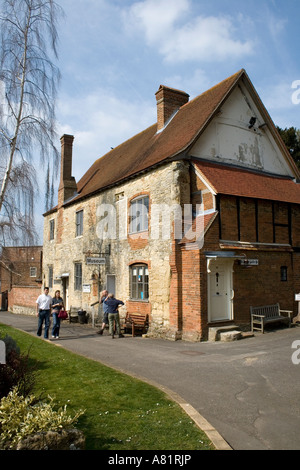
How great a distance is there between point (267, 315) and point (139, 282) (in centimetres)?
527

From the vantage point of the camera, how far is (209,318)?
1262 cm

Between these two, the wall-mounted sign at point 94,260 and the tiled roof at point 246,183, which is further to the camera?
the wall-mounted sign at point 94,260

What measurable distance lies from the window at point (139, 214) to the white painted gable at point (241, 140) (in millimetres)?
2939

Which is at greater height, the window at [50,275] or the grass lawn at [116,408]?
the window at [50,275]

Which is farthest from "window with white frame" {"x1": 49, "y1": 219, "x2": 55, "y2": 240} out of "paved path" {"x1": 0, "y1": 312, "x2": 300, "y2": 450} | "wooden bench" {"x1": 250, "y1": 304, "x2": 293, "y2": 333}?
"wooden bench" {"x1": 250, "y1": 304, "x2": 293, "y2": 333}

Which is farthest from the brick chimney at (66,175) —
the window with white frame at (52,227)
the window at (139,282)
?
the window at (139,282)

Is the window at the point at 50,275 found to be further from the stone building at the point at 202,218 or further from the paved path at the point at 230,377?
the paved path at the point at 230,377

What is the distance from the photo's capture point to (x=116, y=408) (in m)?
5.84

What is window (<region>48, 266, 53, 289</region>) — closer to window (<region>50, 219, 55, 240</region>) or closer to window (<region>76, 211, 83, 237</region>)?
window (<region>50, 219, 55, 240</region>)

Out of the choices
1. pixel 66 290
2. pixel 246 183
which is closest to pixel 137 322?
pixel 246 183

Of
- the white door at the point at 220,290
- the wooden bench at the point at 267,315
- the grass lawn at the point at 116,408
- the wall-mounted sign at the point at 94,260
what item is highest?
the wall-mounted sign at the point at 94,260

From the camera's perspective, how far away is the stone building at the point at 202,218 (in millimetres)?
12992

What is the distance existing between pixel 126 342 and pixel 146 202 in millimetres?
5786
